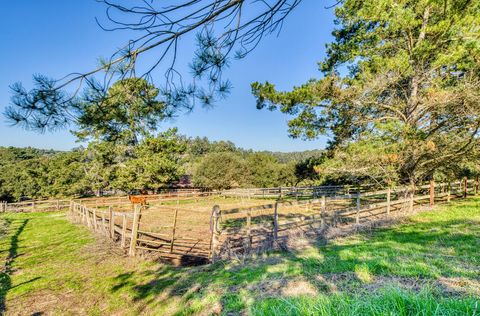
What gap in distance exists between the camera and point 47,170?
32.5 meters

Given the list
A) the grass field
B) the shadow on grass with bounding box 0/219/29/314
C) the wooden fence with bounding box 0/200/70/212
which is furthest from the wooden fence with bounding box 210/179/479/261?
the wooden fence with bounding box 0/200/70/212

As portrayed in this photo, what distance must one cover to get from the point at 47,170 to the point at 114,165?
16.7 metres

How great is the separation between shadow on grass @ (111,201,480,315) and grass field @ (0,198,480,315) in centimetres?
2

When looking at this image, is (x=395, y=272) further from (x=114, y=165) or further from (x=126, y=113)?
(x=114, y=165)

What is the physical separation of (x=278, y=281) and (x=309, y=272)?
610 millimetres

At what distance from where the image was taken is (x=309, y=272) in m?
4.05

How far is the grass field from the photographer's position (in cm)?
224

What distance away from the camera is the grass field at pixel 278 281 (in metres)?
2.24

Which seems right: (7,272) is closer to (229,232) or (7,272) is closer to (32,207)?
(229,232)

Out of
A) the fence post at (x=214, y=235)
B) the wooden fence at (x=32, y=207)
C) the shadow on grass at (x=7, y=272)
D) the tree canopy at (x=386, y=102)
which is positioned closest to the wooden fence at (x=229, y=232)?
the fence post at (x=214, y=235)

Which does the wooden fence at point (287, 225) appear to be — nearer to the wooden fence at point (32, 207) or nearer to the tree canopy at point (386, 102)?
the tree canopy at point (386, 102)

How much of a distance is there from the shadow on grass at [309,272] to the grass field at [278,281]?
0.02 m

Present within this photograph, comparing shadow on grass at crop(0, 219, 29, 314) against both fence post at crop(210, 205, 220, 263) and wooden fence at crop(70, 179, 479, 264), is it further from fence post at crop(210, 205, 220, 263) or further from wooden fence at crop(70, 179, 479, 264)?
fence post at crop(210, 205, 220, 263)

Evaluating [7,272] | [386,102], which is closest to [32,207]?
[7,272]
